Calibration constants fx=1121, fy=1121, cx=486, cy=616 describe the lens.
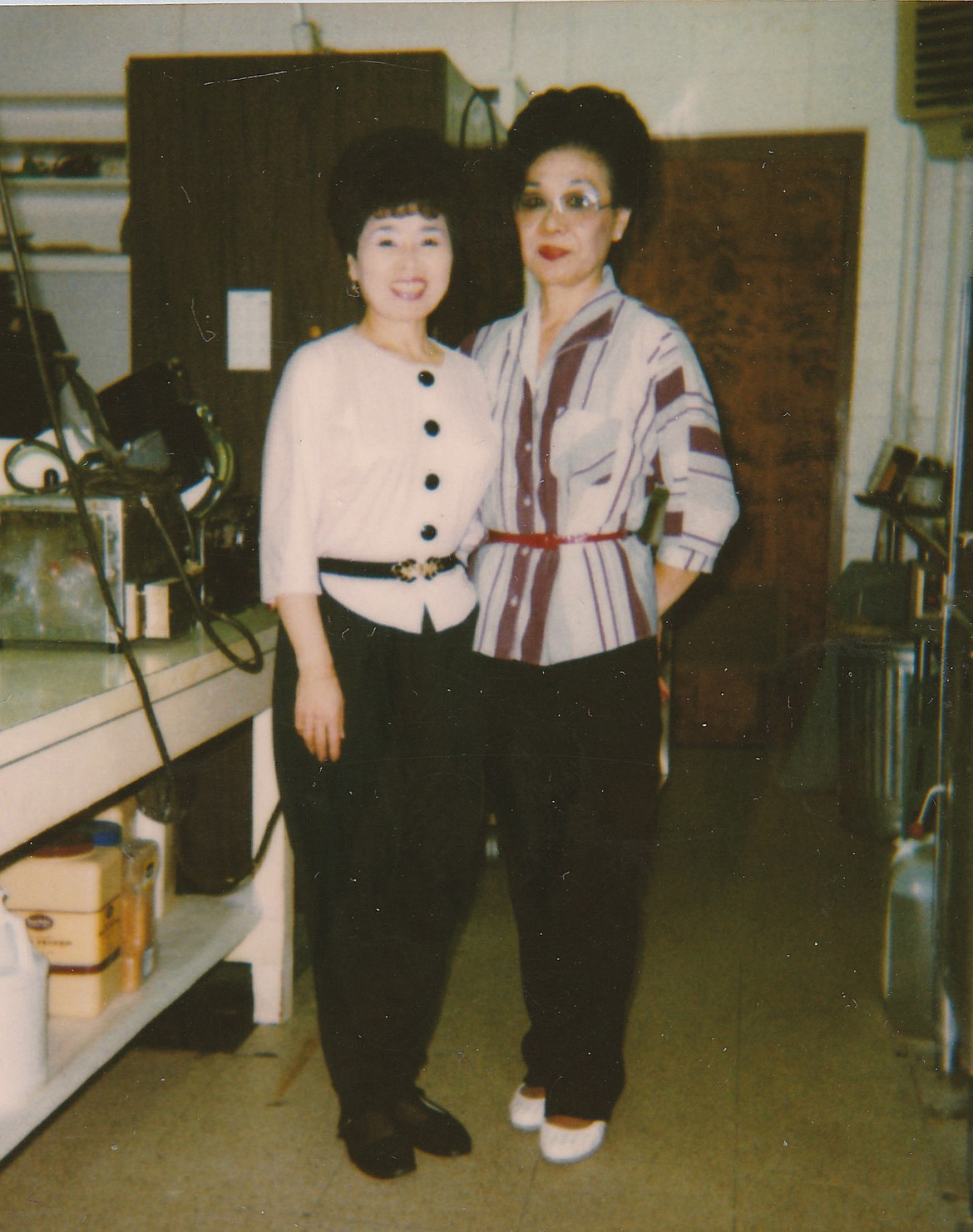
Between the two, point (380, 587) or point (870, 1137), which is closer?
point (380, 587)

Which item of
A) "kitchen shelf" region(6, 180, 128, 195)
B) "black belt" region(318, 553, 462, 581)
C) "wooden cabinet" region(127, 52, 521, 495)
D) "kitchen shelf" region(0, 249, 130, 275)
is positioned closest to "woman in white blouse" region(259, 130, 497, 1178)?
"black belt" region(318, 553, 462, 581)

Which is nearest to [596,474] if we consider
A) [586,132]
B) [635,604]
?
[635,604]

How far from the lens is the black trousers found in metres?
1.36

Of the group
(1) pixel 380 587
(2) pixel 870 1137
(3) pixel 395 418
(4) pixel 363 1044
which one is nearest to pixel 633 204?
(3) pixel 395 418

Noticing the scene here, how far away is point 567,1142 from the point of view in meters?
1.48

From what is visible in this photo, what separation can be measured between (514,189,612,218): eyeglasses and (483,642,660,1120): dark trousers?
0.54m

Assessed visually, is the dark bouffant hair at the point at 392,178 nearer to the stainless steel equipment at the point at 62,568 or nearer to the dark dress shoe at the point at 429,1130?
the stainless steel equipment at the point at 62,568

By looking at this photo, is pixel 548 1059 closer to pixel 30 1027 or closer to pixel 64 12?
pixel 30 1027

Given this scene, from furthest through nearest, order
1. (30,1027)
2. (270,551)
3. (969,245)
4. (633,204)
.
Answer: (969,245)
(633,204)
(270,551)
(30,1027)

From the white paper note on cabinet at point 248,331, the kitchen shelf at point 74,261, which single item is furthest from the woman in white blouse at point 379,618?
the kitchen shelf at point 74,261

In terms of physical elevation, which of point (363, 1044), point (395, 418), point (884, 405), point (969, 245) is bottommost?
point (363, 1044)

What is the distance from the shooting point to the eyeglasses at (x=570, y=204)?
137 centimetres

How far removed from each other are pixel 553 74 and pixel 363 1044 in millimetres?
3103

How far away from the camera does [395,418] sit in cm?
133
